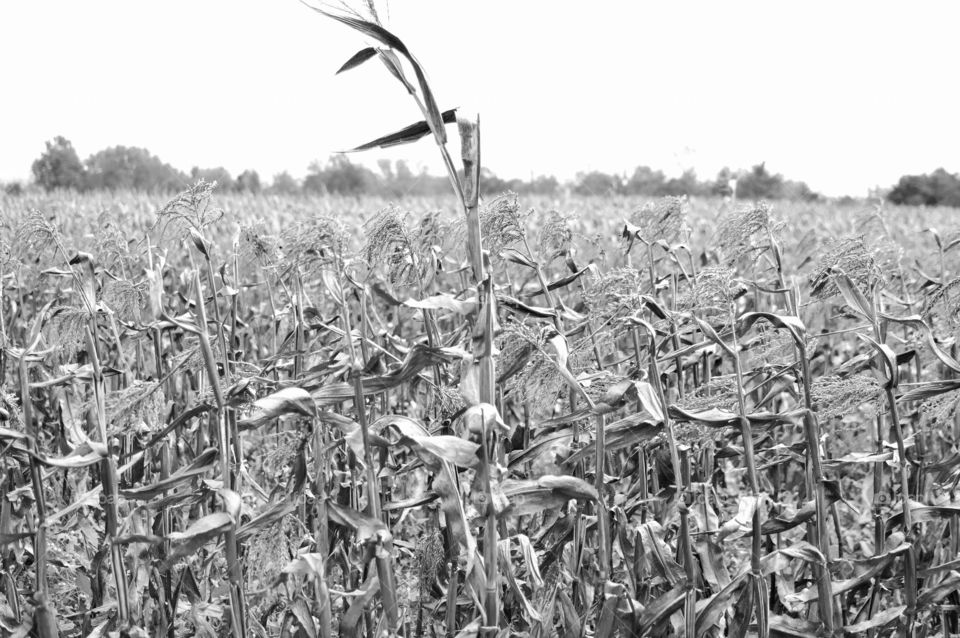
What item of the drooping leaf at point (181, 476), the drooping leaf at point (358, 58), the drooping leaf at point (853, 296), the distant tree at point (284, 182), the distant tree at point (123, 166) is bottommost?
the drooping leaf at point (181, 476)

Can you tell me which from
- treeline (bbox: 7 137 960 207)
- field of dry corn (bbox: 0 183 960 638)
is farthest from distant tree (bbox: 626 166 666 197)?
field of dry corn (bbox: 0 183 960 638)

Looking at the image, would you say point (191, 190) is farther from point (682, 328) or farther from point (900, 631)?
point (900, 631)

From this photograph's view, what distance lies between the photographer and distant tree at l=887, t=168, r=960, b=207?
150 ft

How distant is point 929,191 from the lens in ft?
152

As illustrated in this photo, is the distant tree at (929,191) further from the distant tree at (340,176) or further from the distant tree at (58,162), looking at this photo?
the distant tree at (58,162)

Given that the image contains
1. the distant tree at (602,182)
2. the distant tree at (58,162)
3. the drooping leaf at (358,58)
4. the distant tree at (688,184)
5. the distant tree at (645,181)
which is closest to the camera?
the drooping leaf at (358,58)

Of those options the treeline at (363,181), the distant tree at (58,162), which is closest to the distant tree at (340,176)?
the treeline at (363,181)

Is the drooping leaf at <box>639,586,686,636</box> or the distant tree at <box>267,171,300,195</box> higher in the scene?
the distant tree at <box>267,171,300,195</box>

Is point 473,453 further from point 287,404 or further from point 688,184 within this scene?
point 688,184

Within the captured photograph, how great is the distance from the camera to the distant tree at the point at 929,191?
150 feet

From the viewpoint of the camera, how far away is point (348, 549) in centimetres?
260

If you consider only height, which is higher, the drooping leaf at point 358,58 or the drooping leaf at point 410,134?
the drooping leaf at point 358,58

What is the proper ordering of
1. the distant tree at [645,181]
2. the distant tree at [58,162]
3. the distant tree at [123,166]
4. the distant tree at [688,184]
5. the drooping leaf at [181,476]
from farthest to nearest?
the distant tree at [58,162], the distant tree at [123,166], the distant tree at [688,184], the distant tree at [645,181], the drooping leaf at [181,476]

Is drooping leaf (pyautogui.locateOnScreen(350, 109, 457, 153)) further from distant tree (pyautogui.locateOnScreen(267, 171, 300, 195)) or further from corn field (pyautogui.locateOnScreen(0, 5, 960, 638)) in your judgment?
distant tree (pyautogui.locateOnScreen(267, 171, 300, 195))
